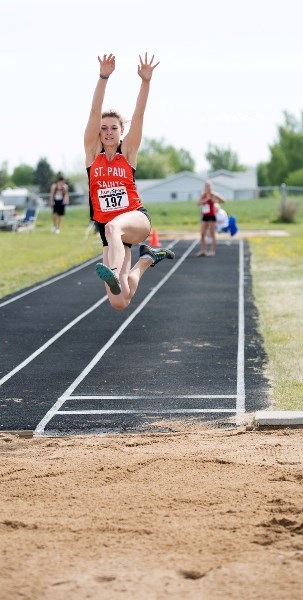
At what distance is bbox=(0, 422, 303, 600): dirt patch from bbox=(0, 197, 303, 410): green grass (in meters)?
1.98

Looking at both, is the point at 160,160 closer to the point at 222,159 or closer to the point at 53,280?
the point at 222,159

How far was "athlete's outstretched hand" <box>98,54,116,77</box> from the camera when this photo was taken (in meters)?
8.05

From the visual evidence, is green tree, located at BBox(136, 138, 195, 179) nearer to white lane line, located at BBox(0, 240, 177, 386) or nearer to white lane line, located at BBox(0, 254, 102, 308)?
white lane line, located at BBox(0, 254, 102, 308)

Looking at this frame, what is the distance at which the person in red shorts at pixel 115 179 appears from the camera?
7.99 metres

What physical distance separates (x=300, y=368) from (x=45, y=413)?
3.11m

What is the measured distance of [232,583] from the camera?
201 inches

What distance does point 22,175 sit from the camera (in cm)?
16112

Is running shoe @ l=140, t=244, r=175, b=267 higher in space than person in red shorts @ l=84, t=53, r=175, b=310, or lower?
lower

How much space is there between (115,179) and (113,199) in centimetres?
16

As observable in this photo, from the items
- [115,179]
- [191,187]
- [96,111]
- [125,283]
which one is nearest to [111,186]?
[115,179]

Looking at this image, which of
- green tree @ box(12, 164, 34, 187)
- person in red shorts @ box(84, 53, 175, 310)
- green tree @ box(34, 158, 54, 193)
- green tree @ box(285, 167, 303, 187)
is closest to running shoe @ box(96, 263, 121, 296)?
person in red shorts @ box(84, 53, 175, 310)

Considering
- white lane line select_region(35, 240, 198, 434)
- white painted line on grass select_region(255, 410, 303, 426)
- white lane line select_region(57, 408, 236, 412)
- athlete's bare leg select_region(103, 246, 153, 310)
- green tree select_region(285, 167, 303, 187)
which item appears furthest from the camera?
green tree select_region(285, 167, 303, 187)

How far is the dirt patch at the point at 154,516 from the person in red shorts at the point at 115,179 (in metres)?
1.22

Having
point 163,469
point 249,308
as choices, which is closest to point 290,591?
point 163,469
